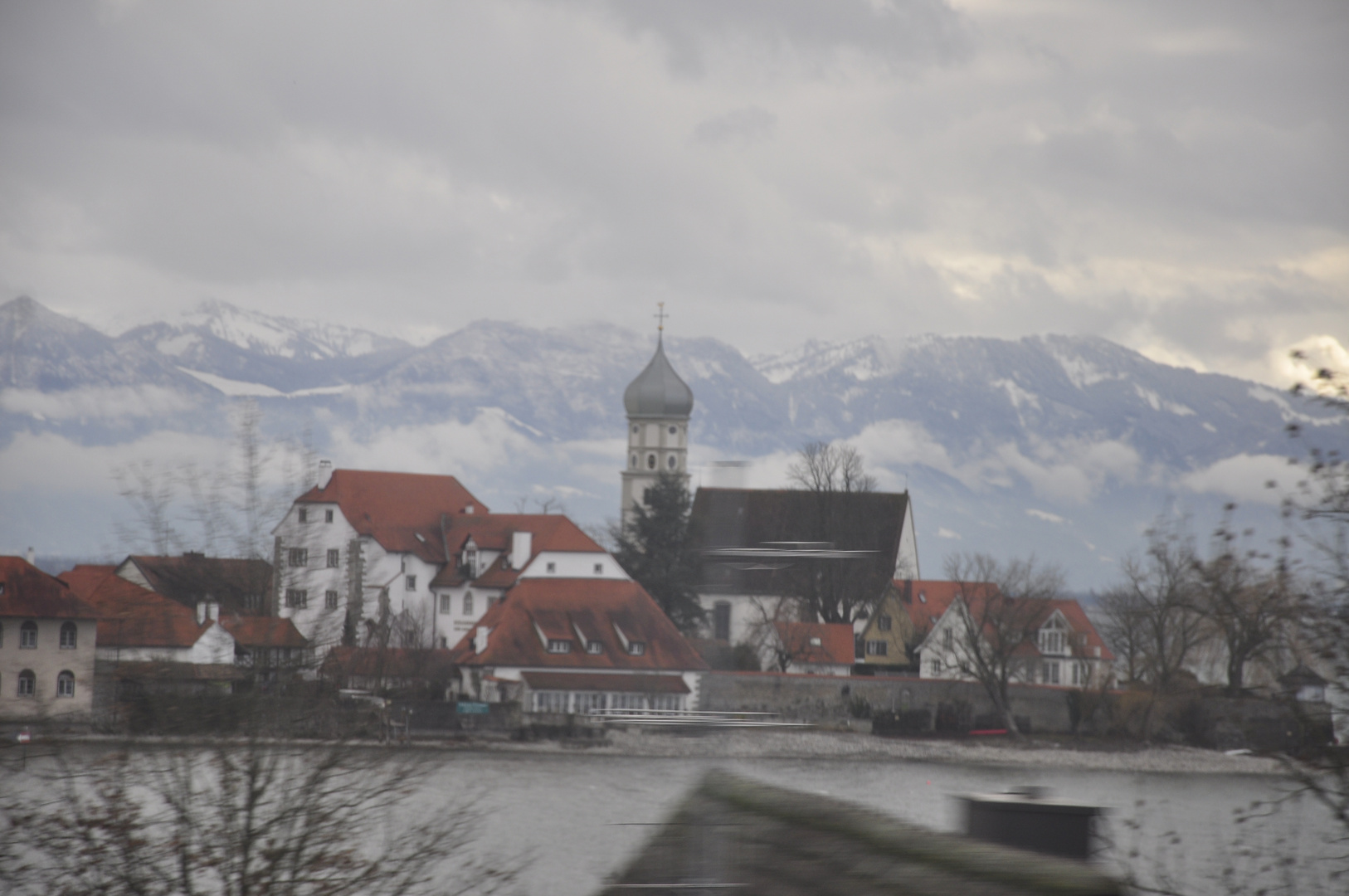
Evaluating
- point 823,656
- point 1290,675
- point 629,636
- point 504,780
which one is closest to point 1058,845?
point 1290,675

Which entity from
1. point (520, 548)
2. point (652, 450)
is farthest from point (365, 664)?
point (652, 450)

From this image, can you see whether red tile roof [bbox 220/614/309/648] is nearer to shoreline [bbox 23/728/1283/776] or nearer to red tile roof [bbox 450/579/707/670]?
shoreline [bbox 23/728/1283/776]

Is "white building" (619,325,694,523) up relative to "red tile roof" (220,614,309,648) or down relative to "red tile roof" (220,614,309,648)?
up

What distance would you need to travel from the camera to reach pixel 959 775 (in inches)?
982

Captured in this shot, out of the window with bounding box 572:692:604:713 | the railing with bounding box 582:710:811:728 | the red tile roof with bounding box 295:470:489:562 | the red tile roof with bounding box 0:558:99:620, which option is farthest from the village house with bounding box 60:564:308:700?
the red tile roof with bounding box 295:470:489:562

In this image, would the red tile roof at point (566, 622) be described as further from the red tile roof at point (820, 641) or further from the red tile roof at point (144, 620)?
the red tile roof at point (144, 620)

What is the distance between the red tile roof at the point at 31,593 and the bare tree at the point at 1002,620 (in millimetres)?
22075

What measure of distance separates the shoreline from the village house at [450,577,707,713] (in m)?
0.96

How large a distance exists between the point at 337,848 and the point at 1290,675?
3155 millimetres

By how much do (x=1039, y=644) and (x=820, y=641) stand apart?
1648 cm

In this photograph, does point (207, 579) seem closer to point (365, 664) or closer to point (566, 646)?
point (365, 664)

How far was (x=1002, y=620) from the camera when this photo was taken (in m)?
32.2

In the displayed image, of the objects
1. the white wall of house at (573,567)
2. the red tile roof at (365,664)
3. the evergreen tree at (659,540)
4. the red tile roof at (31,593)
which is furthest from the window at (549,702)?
the red tile roof at (365,664)

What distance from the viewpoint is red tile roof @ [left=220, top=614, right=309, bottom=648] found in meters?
4.85
